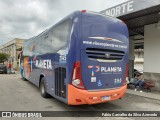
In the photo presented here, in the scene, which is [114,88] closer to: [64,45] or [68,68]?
[68,68]

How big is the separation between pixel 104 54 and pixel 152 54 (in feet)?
20.8

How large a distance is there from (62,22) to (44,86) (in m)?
3.19

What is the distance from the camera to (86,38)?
5500 millimetres

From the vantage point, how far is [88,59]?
18.1 feet

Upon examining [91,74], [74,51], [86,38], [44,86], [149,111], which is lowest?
[149,111]

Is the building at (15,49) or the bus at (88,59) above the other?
the building at (15,49)

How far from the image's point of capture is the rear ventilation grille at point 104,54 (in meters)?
5.62

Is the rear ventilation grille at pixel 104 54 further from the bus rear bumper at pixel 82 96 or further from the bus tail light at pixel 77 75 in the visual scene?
the bus rear bumper at pixel 82 96

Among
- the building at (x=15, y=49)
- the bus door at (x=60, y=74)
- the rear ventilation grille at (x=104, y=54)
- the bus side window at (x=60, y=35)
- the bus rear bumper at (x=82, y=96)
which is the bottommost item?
the bus rear bumper at (x=82, y=96)

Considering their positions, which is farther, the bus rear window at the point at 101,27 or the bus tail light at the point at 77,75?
the bus rear window at the point at 101,27

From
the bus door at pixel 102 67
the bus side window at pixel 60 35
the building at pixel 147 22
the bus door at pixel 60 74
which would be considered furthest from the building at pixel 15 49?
the bus door at pixel 102 67

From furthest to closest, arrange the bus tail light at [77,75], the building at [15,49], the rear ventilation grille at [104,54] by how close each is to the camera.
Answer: the building at [15,49] → the rear ventilation grille at [104,54] → the bus tail light at [77,75]

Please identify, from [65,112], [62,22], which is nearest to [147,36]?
[62,22]

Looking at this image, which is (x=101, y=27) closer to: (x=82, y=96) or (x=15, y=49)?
(x=82, y=96)
